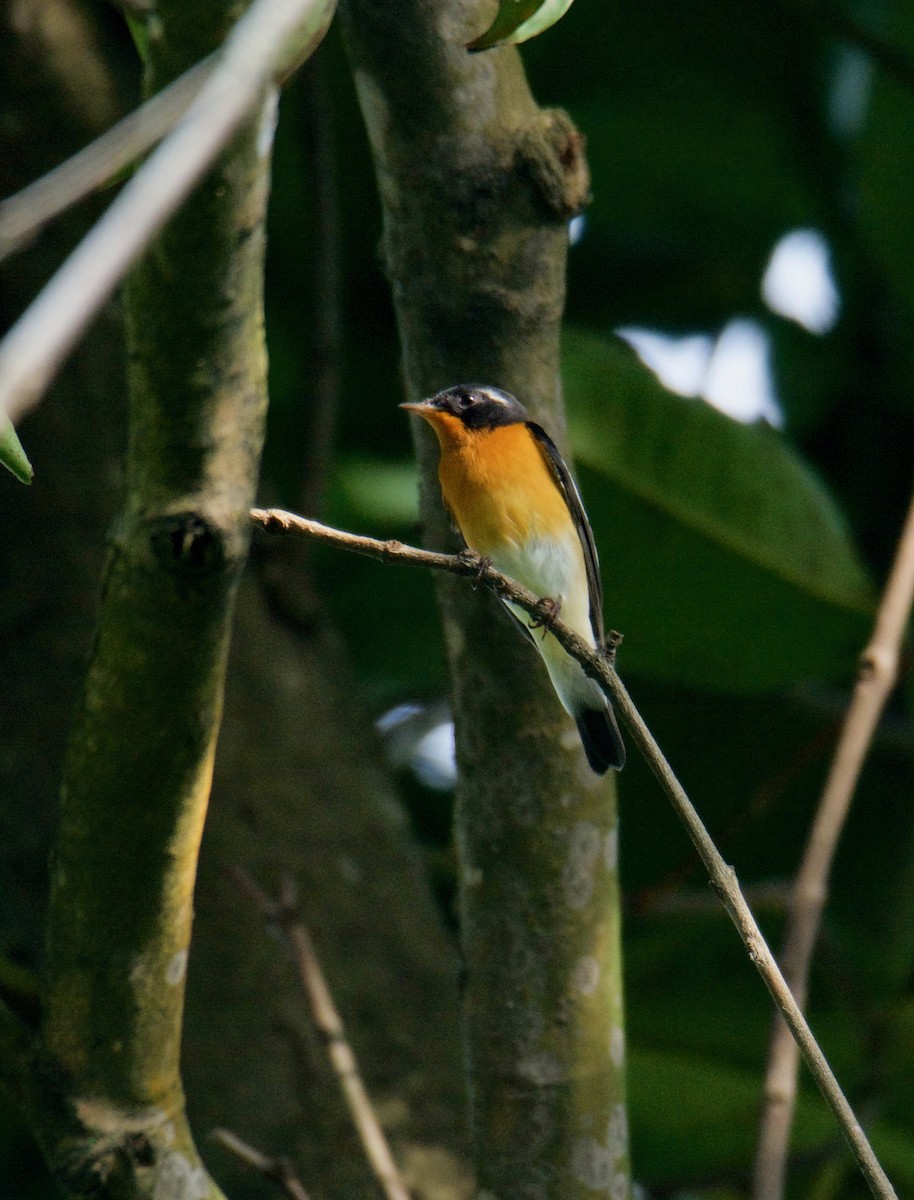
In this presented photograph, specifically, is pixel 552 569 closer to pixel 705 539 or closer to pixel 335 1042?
pixel 705 539

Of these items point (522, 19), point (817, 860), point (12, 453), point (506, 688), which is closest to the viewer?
point (12, 453)

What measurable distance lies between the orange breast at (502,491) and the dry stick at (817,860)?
72cm

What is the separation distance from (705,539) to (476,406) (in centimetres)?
133

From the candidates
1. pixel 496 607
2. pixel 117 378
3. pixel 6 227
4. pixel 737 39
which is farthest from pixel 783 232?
pixel 6 227

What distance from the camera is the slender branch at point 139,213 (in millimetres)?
480

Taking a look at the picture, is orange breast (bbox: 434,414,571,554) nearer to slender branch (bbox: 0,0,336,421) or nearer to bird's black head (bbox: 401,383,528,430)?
bird's black head (bbox: 401,383,528,430)

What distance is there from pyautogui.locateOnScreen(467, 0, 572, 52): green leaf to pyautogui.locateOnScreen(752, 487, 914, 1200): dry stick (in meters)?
1.45

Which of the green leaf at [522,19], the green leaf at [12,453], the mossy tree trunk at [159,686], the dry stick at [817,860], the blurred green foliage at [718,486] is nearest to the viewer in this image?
the green leaf at [12,453]

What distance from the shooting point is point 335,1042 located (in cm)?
232

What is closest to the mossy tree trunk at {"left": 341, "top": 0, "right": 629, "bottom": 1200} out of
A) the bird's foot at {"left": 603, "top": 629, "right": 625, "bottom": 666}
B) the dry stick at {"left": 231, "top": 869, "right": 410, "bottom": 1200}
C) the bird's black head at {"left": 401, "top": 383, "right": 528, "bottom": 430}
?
the bird's black head at {"left": 401, "top": 383, "right": 528, "bottom": 430}

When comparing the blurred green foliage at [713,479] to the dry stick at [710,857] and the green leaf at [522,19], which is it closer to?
the dry stick at [710,857]

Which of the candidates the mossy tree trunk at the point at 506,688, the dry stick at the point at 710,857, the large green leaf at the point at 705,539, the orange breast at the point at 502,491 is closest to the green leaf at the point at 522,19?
the dry stick at the point at 710,857

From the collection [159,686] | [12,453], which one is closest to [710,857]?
[159,686]

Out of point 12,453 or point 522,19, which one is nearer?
point 12,453
